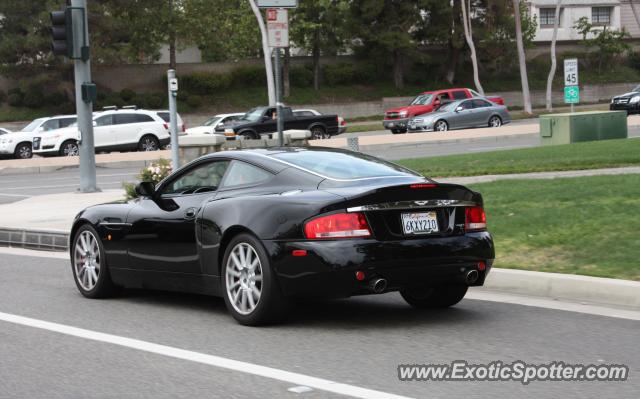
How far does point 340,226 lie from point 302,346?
2.97ft

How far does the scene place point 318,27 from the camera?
64750 millimetres

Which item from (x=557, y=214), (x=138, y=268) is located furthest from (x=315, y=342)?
(x=557, y=214)

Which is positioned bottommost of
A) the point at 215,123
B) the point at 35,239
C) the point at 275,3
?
the point at 35,239

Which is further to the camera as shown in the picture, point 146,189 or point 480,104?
point 480,104

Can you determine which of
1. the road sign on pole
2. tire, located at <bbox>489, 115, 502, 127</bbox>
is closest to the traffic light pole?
the road sign on pole

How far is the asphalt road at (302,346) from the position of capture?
6387 mm

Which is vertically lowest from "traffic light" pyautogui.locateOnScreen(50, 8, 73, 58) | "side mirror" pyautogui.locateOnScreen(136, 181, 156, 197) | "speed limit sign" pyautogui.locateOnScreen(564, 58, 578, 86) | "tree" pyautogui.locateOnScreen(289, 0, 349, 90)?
"side mirror" pyautogui.locateOnScreen(136, 181, 156, 197)

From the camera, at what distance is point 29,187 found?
26812 millimetres

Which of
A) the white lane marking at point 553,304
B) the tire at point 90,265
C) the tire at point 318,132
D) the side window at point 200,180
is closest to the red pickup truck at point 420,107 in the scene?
the tire at point 318,132

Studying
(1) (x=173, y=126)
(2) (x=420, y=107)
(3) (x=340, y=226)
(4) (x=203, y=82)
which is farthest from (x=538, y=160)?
(4) (x=203, y=82)

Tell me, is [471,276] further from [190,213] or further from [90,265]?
[90,265]

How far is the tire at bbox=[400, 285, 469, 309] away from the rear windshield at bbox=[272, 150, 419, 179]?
0.96 meters

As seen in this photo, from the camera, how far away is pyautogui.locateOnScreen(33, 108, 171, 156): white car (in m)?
39.3

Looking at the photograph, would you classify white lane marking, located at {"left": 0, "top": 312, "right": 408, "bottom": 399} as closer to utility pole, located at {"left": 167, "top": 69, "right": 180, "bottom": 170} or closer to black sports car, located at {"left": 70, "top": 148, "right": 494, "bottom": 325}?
black sports car, located at {"left": 70, "top": 148, "right": 494, "bottom": 325}
